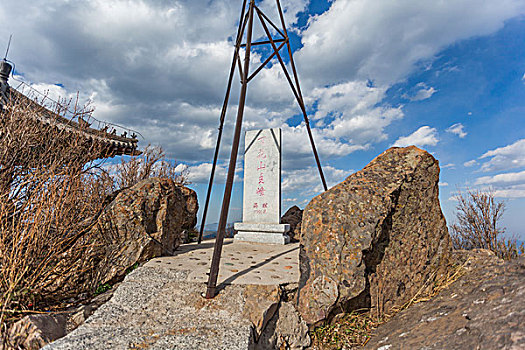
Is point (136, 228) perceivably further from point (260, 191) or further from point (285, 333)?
point (260, 191)

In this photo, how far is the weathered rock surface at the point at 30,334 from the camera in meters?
2.38

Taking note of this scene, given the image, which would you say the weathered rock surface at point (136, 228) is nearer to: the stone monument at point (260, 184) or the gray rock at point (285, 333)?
the gray rock at point (285, 333)

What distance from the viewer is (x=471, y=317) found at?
1957 millimetres

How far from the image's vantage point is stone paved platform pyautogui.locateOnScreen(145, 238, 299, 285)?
3.19 m

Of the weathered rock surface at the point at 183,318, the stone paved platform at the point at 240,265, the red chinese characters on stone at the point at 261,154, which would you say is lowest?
the weathered rock surface at the point at 183,318

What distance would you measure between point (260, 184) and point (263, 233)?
4.32 feet

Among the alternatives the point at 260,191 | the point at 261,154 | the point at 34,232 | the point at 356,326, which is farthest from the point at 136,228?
the point at 261,154

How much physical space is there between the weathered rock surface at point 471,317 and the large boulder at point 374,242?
27cm

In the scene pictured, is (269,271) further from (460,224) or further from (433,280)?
(460,224)

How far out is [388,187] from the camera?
119 inches

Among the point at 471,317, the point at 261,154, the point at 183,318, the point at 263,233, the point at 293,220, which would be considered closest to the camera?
the point at 471,317

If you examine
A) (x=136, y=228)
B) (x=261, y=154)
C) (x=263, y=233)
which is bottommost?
(x=263, y=233)

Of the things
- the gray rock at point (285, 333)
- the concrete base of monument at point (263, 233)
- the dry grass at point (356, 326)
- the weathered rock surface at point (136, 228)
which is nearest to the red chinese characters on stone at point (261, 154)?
the concrete base of monument at point (263, 233)

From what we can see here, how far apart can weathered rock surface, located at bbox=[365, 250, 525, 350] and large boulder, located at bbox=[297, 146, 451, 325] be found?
274 mm
